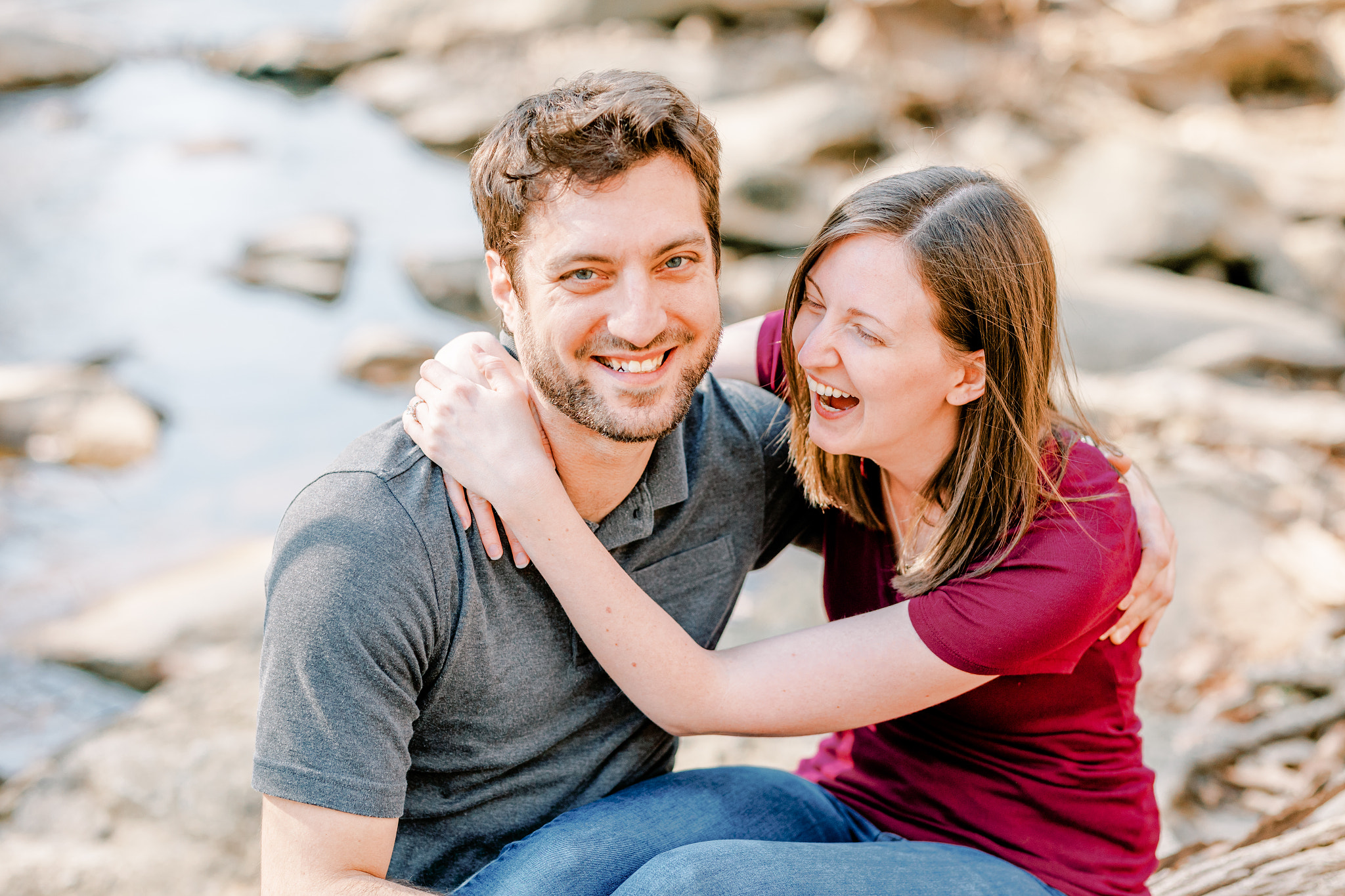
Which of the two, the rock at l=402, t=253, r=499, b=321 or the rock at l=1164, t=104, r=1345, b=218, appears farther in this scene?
the rock at l=402, t=253, r=499, b=321

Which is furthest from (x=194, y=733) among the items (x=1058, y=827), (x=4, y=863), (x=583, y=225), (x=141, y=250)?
(x=141, y=250)

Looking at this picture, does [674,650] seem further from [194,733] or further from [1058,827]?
[194,733]

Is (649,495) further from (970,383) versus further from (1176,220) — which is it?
(1176,220)

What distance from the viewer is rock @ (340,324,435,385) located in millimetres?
9047

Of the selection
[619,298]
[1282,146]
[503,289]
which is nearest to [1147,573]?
[619,298]

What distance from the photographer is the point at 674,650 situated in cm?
196

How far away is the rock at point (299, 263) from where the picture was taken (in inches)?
432

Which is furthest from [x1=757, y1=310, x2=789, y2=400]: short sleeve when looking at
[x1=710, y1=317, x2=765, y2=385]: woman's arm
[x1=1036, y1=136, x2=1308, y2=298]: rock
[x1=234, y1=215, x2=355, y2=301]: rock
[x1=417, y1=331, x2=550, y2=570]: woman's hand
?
[x1=234, y1=215, x2=355, y2=301]: rock

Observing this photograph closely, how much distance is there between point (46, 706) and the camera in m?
5.16

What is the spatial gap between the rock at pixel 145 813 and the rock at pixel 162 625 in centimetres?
171

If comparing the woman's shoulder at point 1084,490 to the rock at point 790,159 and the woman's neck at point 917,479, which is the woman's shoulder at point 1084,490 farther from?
the rock at point 790,159

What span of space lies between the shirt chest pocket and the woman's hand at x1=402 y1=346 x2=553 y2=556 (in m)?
0.37

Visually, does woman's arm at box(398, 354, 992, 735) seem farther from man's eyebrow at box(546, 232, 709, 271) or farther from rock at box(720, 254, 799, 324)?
rock at box(720, 254, 799, 324)

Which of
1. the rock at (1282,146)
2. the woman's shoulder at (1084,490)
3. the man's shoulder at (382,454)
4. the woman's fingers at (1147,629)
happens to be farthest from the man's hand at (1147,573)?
the rock at (1282,146)
